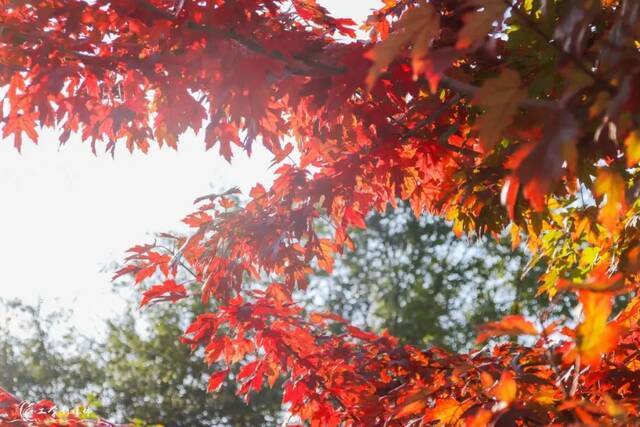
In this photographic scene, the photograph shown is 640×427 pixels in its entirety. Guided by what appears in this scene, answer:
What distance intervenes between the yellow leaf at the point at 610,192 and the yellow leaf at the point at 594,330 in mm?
185

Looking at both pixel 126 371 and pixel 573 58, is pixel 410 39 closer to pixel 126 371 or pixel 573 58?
pixel 573 58

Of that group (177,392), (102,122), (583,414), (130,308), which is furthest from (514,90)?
(130,308)

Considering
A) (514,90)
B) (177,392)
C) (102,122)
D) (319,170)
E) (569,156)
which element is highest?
(102,122)

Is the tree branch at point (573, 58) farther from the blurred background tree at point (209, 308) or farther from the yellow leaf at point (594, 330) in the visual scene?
the blurred background tree at point (209, 308)

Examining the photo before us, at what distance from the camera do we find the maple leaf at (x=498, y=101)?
137 centimetres

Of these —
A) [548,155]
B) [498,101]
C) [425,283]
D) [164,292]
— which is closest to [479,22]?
[498,101]

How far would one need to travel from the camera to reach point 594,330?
4.23 feet

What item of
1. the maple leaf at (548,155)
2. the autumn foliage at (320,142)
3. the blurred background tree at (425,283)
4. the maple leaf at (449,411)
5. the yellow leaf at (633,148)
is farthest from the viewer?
the blurred background tree at (425,283)

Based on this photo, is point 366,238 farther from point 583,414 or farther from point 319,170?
point 583,414

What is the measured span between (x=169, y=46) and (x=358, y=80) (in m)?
0.79

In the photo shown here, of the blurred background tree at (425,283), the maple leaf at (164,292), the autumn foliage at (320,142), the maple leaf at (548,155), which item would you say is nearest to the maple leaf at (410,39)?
the autumn foliage at (320,142)

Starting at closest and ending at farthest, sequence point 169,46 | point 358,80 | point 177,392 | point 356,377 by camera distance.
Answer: point 358,80 < point 169,46 < point 356,377 < point 177,392

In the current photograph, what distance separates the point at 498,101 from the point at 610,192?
0.87ft

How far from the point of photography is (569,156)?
1.25 m
